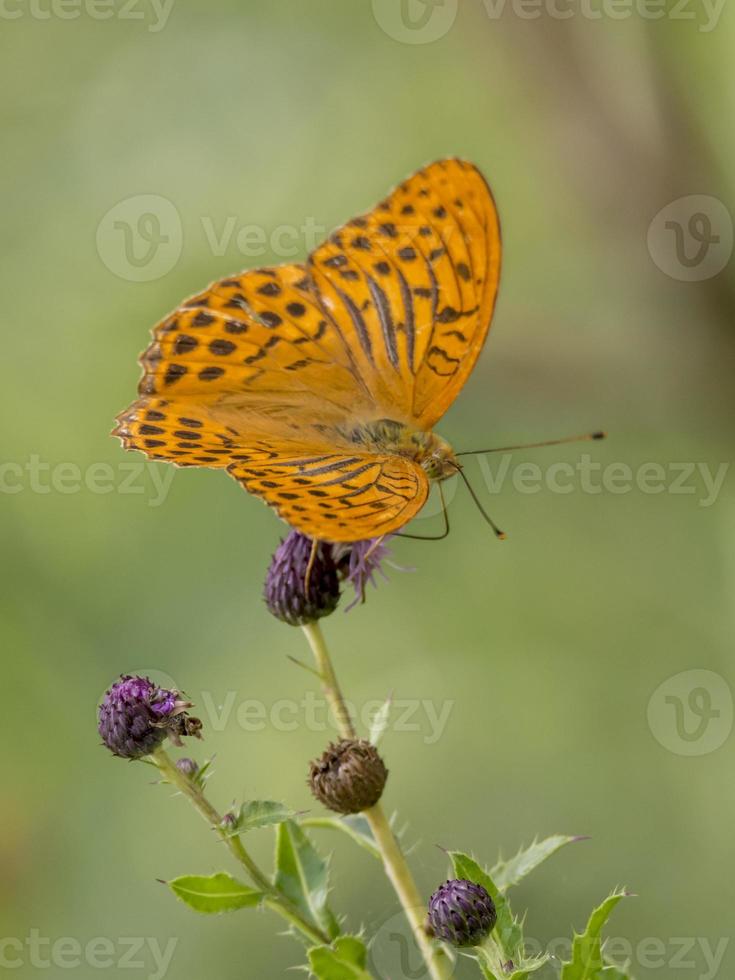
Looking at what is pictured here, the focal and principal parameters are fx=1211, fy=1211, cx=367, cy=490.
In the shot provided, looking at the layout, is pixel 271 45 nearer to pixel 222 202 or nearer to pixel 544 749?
pixel 222 202

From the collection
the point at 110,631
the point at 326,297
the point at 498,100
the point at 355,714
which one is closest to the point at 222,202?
the point at 498,100

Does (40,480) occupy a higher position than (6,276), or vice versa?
(6,276)

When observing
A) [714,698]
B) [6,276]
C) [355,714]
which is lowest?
[714,698]

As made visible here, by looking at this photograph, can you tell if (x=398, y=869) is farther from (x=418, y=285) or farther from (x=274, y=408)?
(x=418, y=285)
